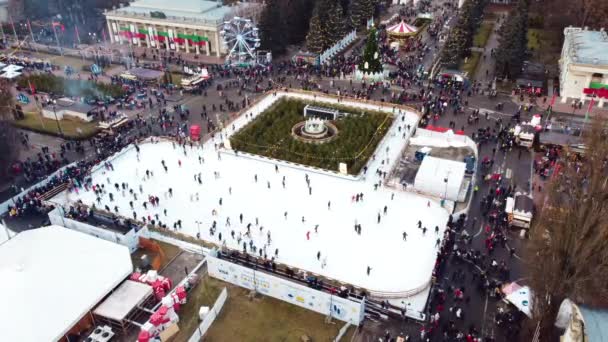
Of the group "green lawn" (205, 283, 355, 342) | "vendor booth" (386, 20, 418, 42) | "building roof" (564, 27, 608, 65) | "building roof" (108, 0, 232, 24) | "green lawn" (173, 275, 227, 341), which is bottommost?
"green lawn" (205, 283, 355, 342)

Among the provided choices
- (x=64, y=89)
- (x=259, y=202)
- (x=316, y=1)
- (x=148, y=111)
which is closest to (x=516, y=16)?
(x=316, y=1)

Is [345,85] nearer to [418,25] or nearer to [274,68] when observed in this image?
[274,68]

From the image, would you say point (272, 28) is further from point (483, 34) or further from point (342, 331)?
point (342, 331)

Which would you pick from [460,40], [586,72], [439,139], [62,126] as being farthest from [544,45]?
[62,126]

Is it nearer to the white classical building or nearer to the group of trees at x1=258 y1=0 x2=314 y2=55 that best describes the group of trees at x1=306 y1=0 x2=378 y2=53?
the group of trees at x1=258 y1=0 x2=314 y2=55

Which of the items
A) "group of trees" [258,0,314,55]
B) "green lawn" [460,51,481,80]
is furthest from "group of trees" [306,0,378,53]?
"green lawn" [460,51,481,80]

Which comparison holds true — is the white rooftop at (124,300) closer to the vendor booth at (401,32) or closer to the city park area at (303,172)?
the city park area at (303,172)
